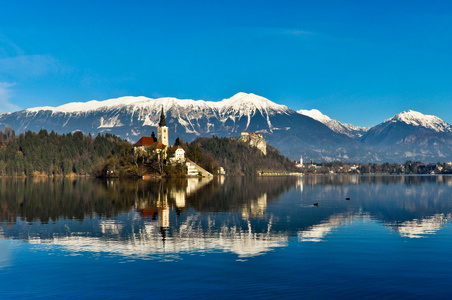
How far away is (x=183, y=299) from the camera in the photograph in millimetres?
16547

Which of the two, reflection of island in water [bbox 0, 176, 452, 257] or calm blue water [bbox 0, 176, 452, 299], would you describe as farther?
reflection of island in water [bbox 0, 176, 452, 257]

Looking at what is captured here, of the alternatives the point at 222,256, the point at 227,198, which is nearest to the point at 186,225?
the point at 222,256

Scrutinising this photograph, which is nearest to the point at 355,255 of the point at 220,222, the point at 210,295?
the point at 210,295

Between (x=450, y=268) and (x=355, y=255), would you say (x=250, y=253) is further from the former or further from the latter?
(x=450, y=268)

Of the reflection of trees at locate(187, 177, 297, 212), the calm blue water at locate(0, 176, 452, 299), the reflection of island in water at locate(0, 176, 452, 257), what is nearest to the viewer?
the calm blue water at locate(0, 176, 452, 299)

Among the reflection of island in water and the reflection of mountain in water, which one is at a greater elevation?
the reflection of island in water

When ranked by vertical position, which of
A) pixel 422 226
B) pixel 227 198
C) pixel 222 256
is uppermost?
pixel 227 198

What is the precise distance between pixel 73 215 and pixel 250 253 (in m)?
23.3

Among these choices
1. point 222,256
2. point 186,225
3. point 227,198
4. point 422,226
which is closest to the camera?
point 222,256

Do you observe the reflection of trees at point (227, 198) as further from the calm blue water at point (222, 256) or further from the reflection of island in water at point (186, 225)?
the calm blue water at point (222, 256)

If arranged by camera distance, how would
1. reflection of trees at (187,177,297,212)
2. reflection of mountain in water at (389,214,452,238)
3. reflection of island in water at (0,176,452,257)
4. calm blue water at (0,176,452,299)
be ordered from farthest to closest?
reflection of trees at (187,177,297,212) < reflection of mountain in water at (389,214,452,238) < reflection of island in water at (0,176,452,257) < calm blue water at (0,176,452,299)

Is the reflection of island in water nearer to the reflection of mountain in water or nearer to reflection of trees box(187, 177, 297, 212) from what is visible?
the reflection of mountain in water

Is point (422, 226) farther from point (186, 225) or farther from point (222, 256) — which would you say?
point (222, 256)

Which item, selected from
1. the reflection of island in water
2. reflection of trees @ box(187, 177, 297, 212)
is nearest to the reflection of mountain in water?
the reflection of island in water
